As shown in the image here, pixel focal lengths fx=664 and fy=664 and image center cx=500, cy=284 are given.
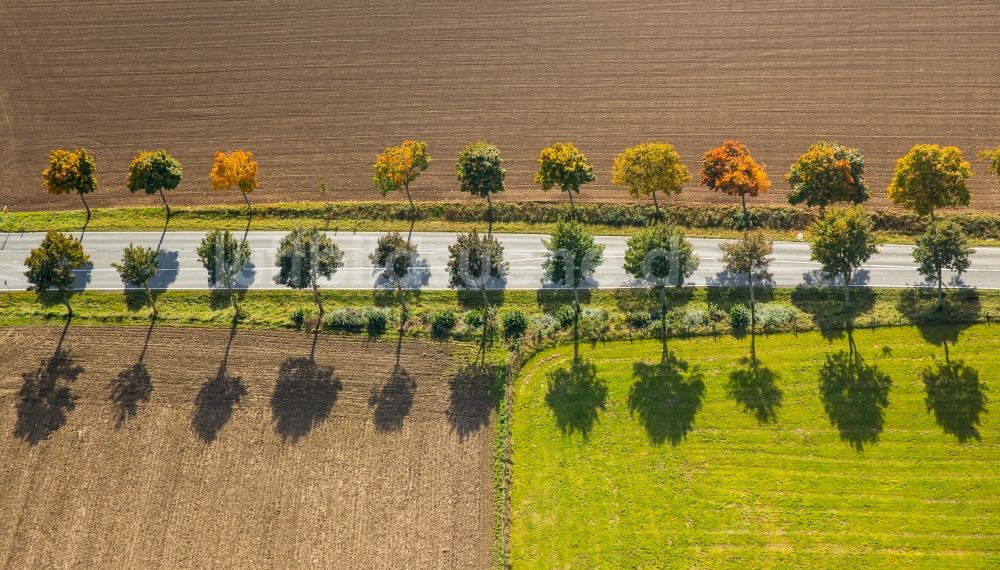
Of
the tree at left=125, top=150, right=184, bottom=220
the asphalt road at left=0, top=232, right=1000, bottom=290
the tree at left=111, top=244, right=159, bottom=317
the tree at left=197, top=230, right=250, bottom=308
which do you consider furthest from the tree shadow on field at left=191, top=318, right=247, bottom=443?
the tree at left=125, top=150, right=184, bottom=220

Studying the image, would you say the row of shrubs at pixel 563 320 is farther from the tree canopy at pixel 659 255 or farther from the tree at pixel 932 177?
the tree at pixel 932 177

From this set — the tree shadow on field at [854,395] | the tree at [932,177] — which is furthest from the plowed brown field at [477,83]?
the tree shadow on field at [854,395]

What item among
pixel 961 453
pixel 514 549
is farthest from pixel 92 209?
pixel 961 453

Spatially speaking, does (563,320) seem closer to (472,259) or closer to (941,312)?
(472,259)

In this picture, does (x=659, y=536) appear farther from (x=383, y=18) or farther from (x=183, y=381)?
(x=383, y=18)

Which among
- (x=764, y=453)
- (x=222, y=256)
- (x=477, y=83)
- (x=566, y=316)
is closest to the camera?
(x=764, y=453)

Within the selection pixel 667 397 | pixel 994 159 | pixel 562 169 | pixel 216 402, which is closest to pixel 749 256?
pixel 667 397

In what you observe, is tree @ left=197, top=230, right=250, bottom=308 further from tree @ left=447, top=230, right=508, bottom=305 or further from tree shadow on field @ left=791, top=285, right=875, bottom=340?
tree shadow on field @ left=791, top=285, right=875, bottom=340
